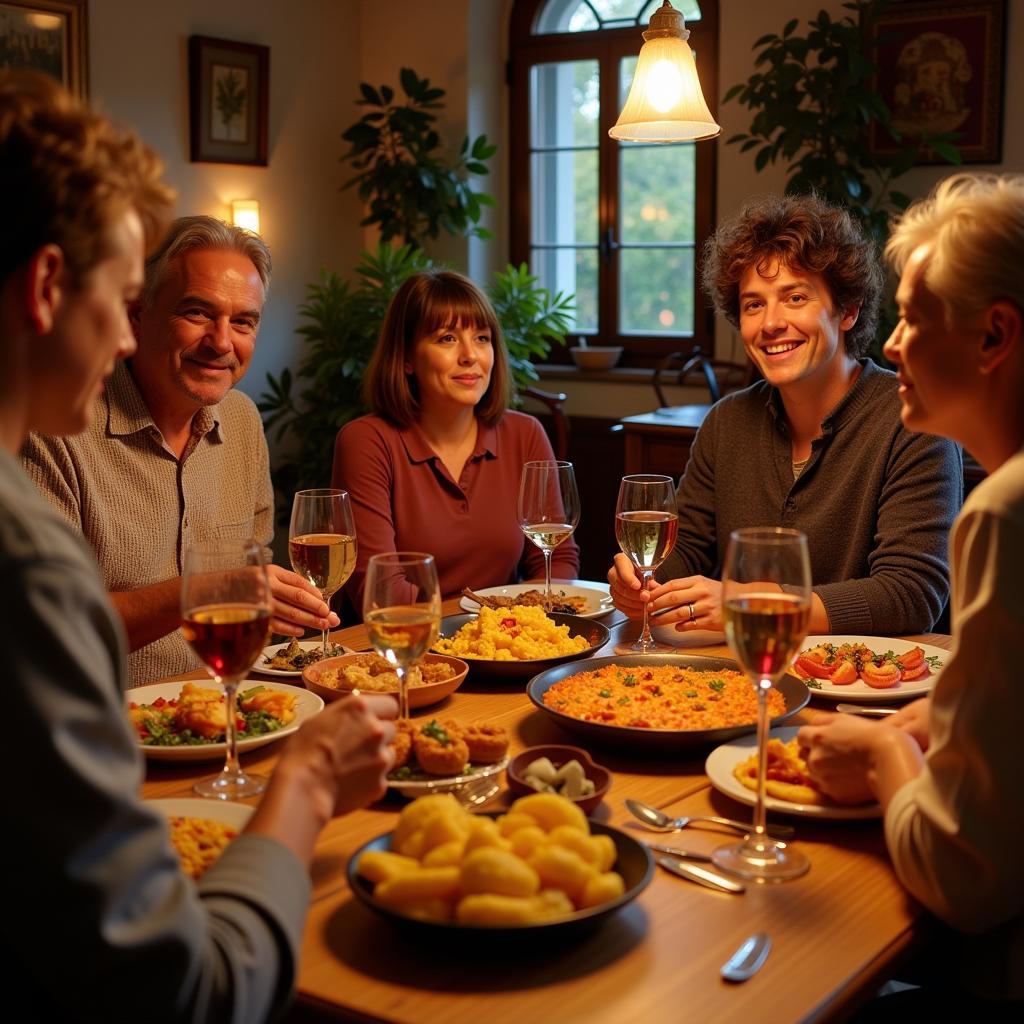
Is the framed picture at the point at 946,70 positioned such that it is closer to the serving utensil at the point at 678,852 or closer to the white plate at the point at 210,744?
the white plate at the point at 210,744

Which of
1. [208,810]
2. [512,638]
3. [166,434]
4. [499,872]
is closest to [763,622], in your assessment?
[499,872]

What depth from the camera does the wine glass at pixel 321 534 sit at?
1.83 meters

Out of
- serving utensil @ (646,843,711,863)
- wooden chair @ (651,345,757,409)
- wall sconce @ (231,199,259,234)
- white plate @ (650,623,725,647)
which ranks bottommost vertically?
serving utensil @ (646,843,711,863)

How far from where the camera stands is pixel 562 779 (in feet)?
4.48

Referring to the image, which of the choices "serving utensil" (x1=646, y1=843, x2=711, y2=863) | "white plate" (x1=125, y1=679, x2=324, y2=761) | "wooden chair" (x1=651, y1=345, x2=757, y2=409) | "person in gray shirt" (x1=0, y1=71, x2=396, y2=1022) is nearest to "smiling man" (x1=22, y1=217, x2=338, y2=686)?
"white plate" (x1=125, y1=679, x2=324, y2=761)

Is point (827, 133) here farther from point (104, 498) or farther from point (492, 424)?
point (104, 498)

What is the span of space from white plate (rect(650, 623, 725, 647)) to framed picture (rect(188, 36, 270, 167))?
391cm

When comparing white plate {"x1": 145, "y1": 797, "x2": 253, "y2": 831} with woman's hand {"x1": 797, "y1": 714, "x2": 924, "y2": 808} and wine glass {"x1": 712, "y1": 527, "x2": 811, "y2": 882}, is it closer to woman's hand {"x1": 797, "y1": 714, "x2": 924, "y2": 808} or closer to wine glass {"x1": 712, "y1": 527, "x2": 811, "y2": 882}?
wine glass {"x1": 712, "y1": 527, "x2": 811, "y2": 882}

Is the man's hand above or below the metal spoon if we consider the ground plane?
above

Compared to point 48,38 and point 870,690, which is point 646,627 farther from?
point 48,38

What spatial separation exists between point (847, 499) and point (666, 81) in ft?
2.92

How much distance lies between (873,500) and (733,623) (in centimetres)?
119

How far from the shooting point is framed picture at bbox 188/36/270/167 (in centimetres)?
529

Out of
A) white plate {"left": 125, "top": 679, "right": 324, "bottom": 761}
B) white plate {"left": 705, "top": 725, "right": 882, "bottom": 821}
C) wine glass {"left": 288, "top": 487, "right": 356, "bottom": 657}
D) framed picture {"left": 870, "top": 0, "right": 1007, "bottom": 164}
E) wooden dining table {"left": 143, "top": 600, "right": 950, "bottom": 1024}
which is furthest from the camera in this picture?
framed picture {"left": 870, "top": 0, "right": 1007, "bottom": 164}
